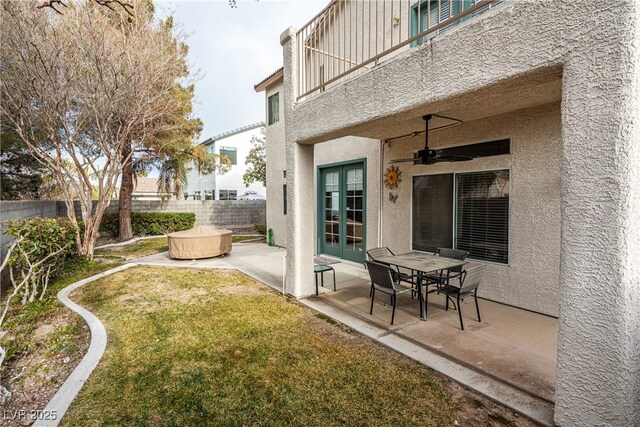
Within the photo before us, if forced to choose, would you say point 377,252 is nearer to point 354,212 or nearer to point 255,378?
point 354,212

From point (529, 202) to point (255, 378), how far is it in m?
5.01

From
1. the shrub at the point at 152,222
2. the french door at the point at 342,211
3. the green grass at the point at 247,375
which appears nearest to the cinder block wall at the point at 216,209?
the shrub at the point at 152,222

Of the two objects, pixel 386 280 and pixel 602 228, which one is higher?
pixel 602 228

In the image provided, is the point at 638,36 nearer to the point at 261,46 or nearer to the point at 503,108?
the point at 503,108

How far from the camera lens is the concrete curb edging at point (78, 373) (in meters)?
2.90

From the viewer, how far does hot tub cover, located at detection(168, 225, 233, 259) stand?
988 cm

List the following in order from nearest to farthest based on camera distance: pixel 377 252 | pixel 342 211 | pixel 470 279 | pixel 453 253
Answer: pixel 470 279 < pixel 453 253 < pixel 377 252 < pixel 342 211

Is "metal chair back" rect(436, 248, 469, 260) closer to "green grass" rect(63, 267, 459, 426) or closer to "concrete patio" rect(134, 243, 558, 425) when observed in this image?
"concrete patio" rect(134, 243, 558, 425)

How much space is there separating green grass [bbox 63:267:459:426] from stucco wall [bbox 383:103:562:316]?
2934 millimetres

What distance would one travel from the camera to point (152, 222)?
642 inches

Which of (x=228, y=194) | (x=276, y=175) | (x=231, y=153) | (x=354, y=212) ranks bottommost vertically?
(x=354, y=212)

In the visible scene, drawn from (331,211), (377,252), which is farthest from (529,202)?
(331,211)

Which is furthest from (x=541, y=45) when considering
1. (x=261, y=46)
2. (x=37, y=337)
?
(x=261, y=46)

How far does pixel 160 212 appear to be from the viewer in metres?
16.9
